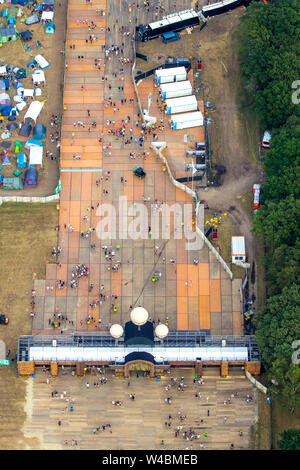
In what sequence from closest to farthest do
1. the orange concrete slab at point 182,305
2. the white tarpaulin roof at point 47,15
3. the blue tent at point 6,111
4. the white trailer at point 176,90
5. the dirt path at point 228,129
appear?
the orange concrete slab at point 182,305, the dirt path at point 228,129, the white trailer at point 176,90, the blue tent at point 6,111, the white tarpaulin roof at point 47,15

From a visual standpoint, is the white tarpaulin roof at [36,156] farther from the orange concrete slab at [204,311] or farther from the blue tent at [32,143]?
the orange concrete slab at [204,311]

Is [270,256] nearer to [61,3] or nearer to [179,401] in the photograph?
[179,401]

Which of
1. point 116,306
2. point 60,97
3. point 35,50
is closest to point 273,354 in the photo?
point 116,306

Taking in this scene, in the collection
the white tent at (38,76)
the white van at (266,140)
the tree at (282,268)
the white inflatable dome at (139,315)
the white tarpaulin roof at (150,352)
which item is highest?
the white tent at (38,76)

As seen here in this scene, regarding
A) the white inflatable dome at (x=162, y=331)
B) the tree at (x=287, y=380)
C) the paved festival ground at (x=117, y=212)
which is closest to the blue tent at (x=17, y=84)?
the paved festival ground at (x=117, y=212)

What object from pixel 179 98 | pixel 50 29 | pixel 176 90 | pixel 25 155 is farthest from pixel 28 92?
pixel 179 98

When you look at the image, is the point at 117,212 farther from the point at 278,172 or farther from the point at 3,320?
the point at 278,172

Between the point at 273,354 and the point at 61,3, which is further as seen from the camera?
the point at 61,3
